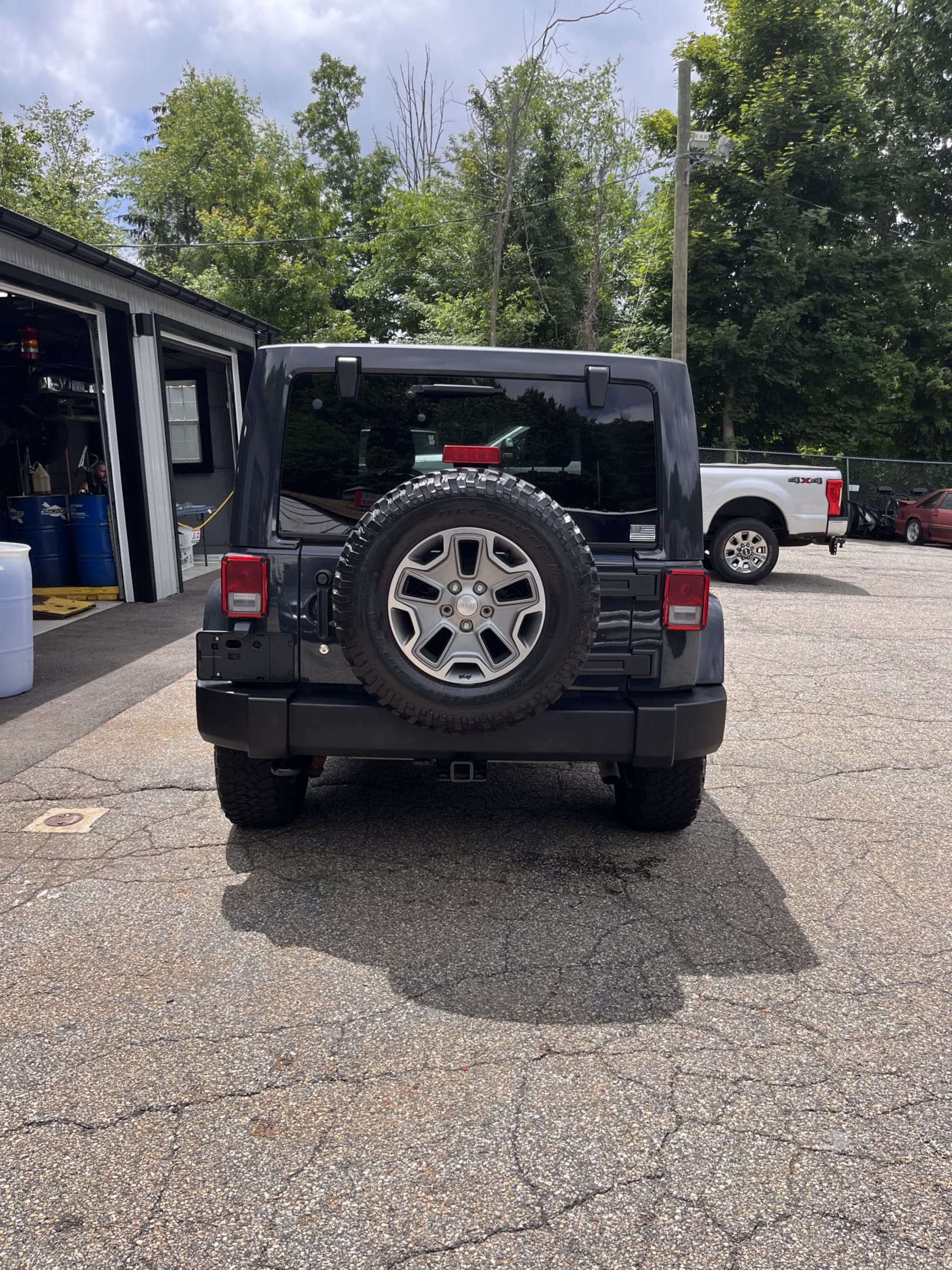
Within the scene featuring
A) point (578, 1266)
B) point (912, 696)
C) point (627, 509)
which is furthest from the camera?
point (912, 696)

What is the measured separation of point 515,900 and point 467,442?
1728 mm

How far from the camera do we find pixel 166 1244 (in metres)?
2.00

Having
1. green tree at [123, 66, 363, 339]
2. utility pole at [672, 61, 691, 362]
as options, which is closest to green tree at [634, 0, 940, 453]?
utility pole at [672, 61, 691, 362]

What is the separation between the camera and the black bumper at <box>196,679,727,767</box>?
3605 millimetres

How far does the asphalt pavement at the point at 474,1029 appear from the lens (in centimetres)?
208

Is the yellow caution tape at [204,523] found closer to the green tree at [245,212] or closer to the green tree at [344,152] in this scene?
the green tree at [245,212]

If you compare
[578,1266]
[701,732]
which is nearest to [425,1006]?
[578,1266]

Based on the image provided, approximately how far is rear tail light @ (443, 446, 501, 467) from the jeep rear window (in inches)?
3.8

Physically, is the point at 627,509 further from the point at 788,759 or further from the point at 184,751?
the point at 184,751

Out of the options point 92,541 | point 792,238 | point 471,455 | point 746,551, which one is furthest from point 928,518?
point 471,455

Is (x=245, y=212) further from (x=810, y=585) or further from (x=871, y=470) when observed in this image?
(x=810, y=585)

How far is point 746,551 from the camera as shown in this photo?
42.9ft

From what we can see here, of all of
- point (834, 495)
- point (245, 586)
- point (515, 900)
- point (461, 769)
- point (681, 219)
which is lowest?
point (515, 900)

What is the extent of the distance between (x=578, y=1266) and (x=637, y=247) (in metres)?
32.5
